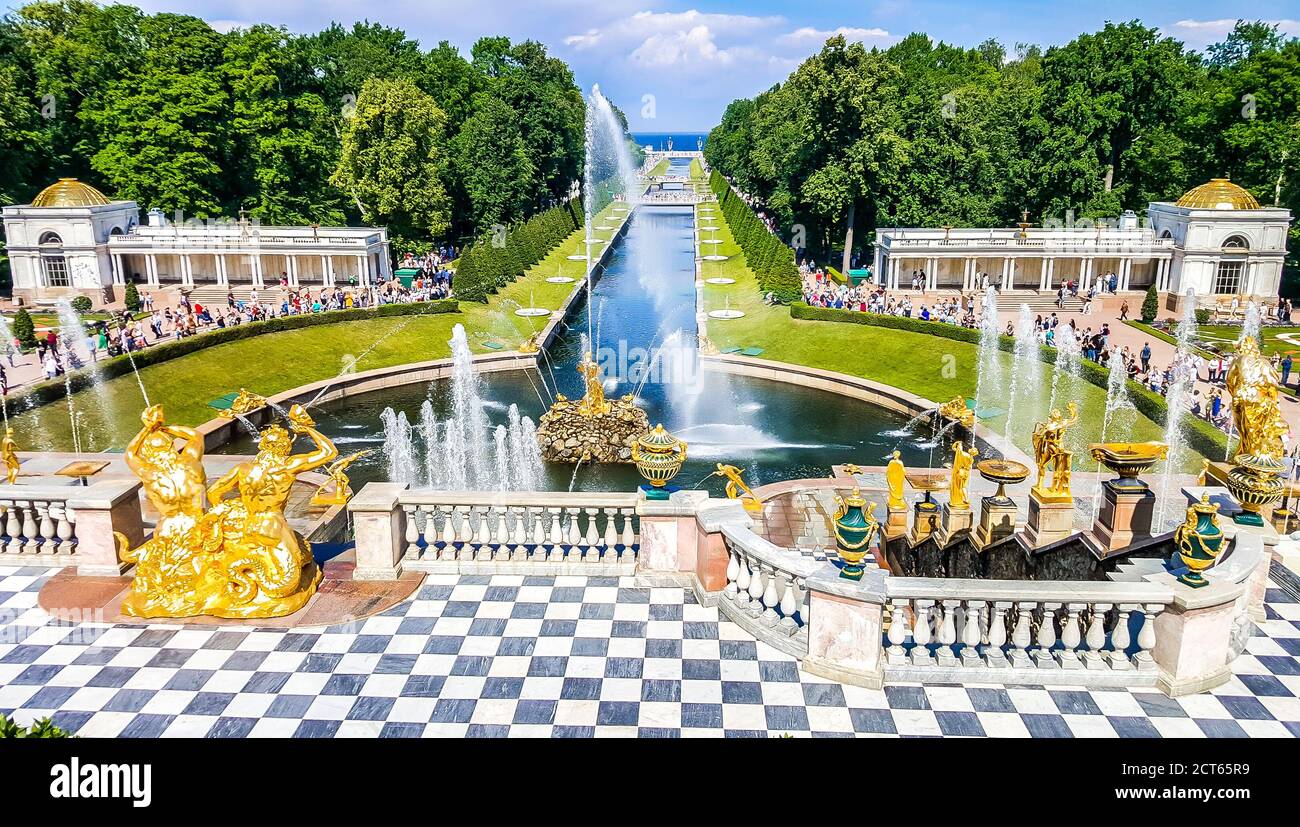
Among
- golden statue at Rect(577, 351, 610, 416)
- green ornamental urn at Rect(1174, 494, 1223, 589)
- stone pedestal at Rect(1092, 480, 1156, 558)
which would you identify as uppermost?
green ornamental urn at Rect(1174, 494, 1223, 589)

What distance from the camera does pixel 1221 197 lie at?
59844mm

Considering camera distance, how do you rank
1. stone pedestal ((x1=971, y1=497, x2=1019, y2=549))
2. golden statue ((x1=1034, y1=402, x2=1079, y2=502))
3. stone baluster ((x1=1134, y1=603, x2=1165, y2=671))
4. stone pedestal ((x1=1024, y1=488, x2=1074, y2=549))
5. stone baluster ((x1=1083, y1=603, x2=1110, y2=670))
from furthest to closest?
stone pedestal ((x1=971, y1=497, x2=1019, y2=549)) → stone pedestal ((x1=1024, y1=488, x2=1074, y2=549)) → golden statue ((x1=1034, y1=402, x2=1079, y2=502)) → stone baluster ((x1=1083, y1=603, x2=1110, y2=670)) → stone baluster ((x1=1134, y1=603, x2=1165, y2=671))

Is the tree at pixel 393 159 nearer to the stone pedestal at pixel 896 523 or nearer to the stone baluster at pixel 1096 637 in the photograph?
the stone pedestal at pixel 896 523

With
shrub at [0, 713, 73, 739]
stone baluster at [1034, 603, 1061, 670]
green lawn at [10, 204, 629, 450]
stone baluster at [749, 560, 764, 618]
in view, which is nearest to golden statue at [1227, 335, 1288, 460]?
stone baluster at [1034, 603, 1061, 670]

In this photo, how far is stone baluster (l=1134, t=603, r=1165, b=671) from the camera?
1165 centimetres

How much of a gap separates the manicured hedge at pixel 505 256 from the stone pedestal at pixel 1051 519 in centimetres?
4427

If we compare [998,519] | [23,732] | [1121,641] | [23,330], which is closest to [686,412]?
[998,519]

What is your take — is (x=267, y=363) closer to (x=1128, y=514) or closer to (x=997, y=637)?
(x=1128, y=514)

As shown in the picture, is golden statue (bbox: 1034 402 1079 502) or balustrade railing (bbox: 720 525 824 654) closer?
balustrade railing (bbox: 720 525 824 654)

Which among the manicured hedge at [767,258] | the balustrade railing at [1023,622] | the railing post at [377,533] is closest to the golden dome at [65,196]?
the manicured hedge at [767,258]

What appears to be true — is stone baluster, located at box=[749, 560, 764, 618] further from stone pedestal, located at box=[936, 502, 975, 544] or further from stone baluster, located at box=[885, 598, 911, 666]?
stone pedestal, located at box=[936, 502, 975, 544]

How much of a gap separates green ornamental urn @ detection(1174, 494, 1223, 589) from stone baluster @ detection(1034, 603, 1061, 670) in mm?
1579

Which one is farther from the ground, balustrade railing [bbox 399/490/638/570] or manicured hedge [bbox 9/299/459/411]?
balustrade railing [bbox 399/490/638/570]
